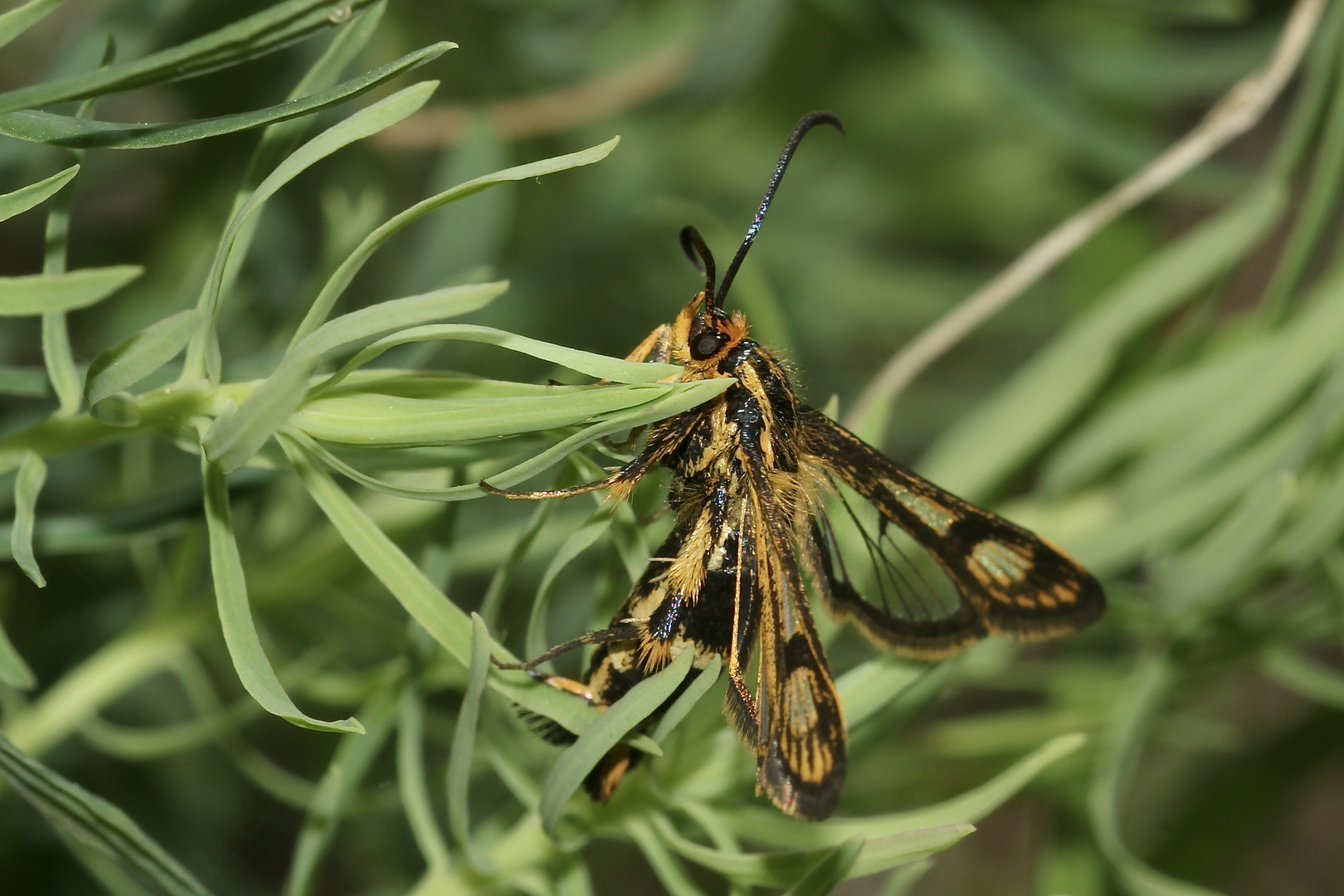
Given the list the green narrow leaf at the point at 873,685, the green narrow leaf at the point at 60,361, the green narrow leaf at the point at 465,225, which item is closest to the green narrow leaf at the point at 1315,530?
the green narrow leaf at the point at 873,685

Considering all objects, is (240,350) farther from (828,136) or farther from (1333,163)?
(1333,163)

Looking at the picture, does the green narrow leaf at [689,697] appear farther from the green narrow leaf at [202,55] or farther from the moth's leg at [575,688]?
the green narrow leaf at [202,55]

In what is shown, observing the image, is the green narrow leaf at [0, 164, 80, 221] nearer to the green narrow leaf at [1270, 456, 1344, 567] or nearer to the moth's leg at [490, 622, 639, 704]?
the moth's leg at [490, 622, 639, 704]

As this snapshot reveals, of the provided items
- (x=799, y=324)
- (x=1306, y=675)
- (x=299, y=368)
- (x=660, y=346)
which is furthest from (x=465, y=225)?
(x=1306, y=675)

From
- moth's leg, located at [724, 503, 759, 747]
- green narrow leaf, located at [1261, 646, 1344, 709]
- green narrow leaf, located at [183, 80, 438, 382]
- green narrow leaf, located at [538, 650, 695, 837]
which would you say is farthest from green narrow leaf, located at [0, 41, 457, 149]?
green narrow leaf, located at [1261, 646, 1344, 709]

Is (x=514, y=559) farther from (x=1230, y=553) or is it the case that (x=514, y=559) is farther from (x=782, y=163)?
(x=1230, y=553)

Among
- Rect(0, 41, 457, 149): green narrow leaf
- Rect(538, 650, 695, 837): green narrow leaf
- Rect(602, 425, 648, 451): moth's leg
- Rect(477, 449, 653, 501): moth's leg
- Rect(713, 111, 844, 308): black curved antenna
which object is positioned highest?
Rect(713, 111, 844, 308): black curved antenna
